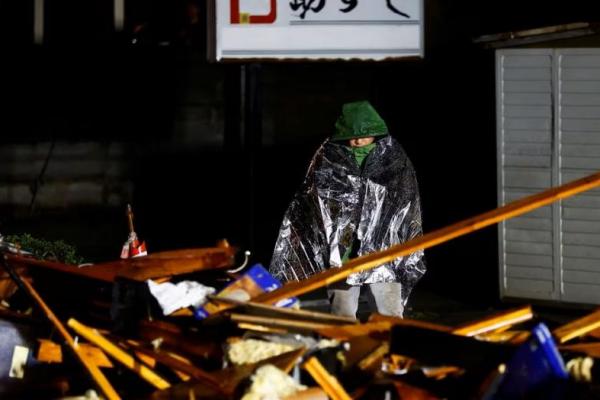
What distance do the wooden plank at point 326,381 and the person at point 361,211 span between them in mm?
3448

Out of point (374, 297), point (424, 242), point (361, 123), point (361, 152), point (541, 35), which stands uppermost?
point (541, 35)

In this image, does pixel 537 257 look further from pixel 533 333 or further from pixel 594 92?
pixel 533 333

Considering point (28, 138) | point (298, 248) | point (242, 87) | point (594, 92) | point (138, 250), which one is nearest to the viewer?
point (138, 250)

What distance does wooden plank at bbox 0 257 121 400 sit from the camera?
18.1 feet

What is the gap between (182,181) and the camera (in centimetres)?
1298

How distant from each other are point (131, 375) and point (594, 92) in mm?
6056

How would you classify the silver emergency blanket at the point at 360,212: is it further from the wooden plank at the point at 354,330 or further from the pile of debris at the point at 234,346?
the wooden plank at the point at 354,330

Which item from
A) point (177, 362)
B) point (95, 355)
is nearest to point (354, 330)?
point (177, 362)

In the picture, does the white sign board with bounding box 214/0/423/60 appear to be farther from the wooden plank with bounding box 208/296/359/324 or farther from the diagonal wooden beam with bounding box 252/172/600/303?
the wooden plank with bounding box 208/296/359/324

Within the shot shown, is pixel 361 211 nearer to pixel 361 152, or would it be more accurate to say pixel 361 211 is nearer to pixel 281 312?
pixel 361 152

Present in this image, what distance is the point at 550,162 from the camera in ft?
34.9

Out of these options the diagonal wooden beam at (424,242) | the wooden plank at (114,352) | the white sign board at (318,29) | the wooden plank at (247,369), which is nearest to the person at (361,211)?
the white sign board at (318,29)

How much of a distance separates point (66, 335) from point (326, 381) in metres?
1.36

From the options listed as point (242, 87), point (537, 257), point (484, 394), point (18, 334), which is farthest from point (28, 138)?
point (484, 394)
